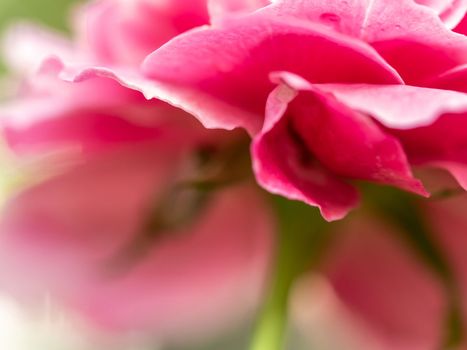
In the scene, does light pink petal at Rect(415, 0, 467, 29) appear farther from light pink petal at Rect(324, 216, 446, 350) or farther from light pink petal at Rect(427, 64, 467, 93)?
light pink petal at Rect(324, 216, 446, 350)

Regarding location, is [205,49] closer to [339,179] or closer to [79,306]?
[339,179]

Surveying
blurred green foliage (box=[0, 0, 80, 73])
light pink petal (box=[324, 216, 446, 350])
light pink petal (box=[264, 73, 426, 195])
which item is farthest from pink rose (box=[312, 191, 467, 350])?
blurred green foliage (box=[0, 0, 80, 73])

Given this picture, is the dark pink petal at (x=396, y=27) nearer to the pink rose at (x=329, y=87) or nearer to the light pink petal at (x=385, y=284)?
the pink rose at (x=329, y=87)

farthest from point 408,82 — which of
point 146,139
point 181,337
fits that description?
point 181,337

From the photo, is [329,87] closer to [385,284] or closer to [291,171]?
[291,171]

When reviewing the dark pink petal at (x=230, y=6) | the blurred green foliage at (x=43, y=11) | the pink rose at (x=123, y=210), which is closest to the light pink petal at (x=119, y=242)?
the pink rose at (x=123, y=210)

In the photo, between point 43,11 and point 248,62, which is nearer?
point 248,62

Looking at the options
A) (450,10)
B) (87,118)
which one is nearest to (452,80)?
(450,10)

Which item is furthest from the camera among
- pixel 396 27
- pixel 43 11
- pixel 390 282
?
pixel 43 11
